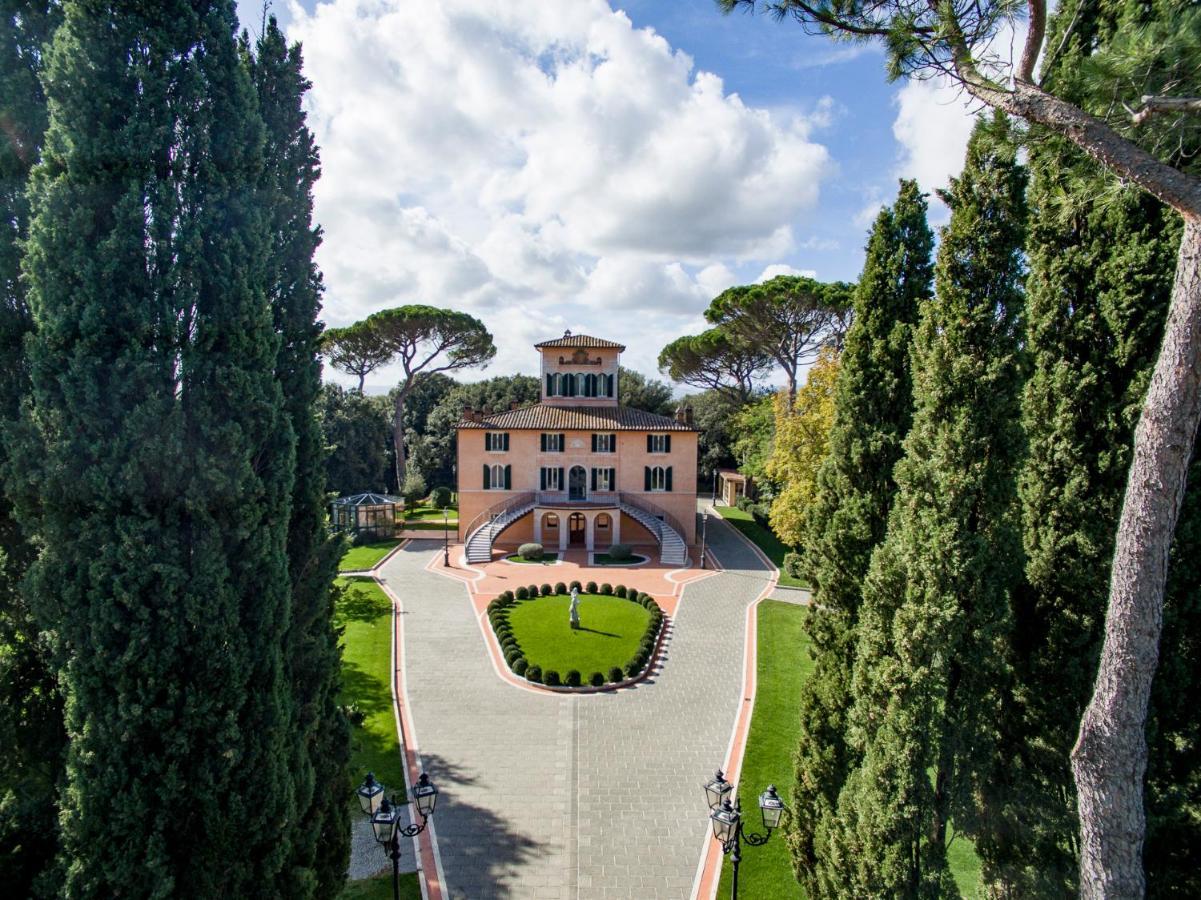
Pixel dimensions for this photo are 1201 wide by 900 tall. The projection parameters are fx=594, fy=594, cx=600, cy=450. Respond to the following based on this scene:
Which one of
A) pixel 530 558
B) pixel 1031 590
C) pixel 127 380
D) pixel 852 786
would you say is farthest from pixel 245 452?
pixel 530 558

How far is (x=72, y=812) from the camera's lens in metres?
5.54

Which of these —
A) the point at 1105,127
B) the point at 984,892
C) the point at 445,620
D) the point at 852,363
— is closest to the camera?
the point at 1105,127

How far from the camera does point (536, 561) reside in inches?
1216

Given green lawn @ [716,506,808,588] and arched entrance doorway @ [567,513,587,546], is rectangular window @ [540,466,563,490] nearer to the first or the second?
arched entrance doorway @ [567,513,587,546]

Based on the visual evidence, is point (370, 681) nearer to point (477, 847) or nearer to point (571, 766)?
point (571, 766)

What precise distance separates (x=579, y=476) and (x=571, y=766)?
22.0m

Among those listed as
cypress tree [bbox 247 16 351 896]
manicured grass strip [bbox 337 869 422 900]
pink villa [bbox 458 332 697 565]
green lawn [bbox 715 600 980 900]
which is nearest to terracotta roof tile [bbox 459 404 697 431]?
pink villa [bbox 458 332 697 565]

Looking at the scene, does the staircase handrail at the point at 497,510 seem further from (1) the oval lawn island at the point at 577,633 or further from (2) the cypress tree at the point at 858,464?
(2) the cypress tree at the point at 858,464

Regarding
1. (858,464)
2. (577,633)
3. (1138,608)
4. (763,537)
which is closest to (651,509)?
(763,537)

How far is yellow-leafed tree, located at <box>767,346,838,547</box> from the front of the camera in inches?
898

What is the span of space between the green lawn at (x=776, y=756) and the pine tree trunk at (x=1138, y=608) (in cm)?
415

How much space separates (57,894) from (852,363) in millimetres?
11715

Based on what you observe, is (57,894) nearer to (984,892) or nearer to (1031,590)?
(984,892)

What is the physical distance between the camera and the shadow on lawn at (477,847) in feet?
32.3
